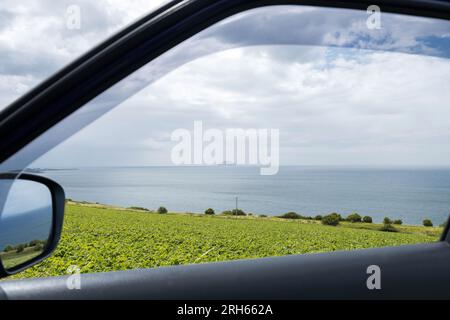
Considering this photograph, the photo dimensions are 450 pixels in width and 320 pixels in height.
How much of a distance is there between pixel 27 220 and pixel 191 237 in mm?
14917

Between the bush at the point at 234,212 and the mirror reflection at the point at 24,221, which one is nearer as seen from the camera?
the mirror reflection at the point at 24,221

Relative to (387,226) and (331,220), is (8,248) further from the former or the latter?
(387,226)

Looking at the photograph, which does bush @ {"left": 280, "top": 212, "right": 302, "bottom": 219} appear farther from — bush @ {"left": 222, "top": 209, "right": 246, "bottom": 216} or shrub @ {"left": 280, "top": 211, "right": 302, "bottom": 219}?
bush @ {"left": 222, "top": 209, "right": 246, "bottom": 216}

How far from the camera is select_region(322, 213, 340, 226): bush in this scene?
1803cm

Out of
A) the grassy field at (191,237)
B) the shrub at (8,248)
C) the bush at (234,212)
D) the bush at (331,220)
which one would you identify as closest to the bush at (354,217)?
the grassy field at (191,237)

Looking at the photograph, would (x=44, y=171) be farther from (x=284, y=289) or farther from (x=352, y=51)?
(x=352, y=51)

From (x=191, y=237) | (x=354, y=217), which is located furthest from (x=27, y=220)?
(x=354, y=217)

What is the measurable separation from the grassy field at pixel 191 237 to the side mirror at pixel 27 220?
9.76m

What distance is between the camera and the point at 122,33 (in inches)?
40.4

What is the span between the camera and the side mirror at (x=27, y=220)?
1058mm

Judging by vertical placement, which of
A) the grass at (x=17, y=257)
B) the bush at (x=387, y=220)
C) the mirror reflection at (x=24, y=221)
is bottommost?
the bush at (x=387, y=220)

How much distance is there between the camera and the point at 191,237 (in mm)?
15820

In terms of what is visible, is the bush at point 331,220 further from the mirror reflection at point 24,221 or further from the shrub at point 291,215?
the mirror reflection at point 24,221

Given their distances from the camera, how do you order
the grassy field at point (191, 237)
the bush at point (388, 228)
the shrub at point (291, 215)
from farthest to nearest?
the shrub at point (291, 215) → the bush at point (388, 228) → the grassy field at point (191, 237)
